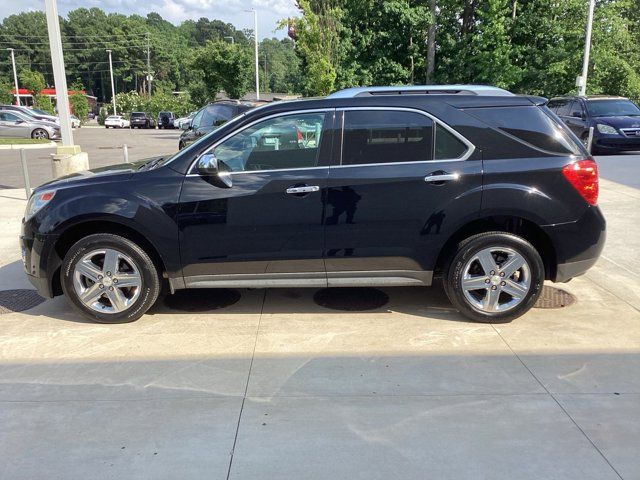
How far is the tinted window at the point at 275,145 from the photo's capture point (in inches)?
172

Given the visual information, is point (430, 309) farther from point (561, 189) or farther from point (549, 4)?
point (549, 4)

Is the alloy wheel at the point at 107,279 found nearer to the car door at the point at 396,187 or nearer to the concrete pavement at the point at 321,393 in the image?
the concrete pavement at the point at 321,393

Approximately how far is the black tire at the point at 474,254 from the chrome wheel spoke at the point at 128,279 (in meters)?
2.55

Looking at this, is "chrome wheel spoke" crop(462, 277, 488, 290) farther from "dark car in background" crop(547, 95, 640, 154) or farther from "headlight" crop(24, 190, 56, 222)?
"dark car in background" crop(547, 95, 640, 154)

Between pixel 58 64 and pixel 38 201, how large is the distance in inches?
227

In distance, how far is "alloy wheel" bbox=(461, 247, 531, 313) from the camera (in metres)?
4.40

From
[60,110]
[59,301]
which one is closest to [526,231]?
[59,301]

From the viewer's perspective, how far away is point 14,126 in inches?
1066

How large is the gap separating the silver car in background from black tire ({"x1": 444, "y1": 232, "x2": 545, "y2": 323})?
2740cm

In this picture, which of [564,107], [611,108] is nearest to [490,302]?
[611,108]

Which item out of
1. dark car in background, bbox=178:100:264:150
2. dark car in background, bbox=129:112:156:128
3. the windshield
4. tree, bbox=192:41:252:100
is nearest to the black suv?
dark car in background, bbox=178:100:264:150

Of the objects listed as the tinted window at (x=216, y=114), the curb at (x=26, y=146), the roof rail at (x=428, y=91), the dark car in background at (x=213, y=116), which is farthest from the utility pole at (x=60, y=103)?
the curb at (x=26, y=146)

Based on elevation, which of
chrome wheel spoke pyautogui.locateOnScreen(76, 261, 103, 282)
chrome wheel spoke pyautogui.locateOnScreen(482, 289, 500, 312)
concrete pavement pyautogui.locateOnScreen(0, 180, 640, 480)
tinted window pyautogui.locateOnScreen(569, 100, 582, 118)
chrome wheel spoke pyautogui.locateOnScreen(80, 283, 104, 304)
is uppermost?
tinted window pyautogui.locateOnScreen(569, 100, 582, 118)

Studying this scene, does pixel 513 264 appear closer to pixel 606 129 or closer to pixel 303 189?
pixel 303 189
